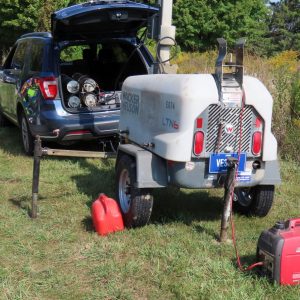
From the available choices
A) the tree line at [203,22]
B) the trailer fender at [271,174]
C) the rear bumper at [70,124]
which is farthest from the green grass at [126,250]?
the tree line at [203,22]

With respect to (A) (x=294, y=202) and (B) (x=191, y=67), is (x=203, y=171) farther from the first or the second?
(B) (x=191, y=67)

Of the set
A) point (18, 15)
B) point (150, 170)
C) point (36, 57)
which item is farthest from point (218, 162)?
point (18, 15)

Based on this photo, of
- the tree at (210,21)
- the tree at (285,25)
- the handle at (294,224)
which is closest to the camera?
the handle at (294,224)

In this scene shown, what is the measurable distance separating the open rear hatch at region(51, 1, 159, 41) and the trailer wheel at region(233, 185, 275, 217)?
117 inches

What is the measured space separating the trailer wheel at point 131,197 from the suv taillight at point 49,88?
233 cm

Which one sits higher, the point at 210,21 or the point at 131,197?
the point at 210,21

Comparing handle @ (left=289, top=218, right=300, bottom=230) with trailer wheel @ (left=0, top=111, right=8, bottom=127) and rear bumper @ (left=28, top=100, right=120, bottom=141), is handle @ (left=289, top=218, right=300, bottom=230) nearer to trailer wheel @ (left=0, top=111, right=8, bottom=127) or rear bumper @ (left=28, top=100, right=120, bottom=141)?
rear bumper @ (left=28, top=100, right=120, bottom=141)

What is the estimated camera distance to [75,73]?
26.2 feet

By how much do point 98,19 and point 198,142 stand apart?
3230mm

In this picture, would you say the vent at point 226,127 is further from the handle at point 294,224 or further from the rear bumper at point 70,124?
the rear bumper at point 70,124

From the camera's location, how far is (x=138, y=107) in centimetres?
511

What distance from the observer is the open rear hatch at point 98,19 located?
256 inches

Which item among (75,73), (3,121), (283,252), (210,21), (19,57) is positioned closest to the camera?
(283,252)

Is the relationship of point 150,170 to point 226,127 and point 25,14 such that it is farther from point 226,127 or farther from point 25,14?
point 25,14
